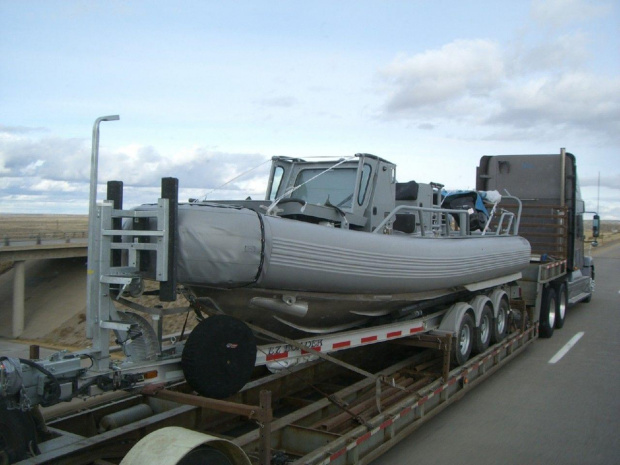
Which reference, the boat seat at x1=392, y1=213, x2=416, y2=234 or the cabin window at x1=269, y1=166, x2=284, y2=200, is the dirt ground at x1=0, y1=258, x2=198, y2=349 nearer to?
the cabin window at x1=269, y1=166, x2=284, y2=200

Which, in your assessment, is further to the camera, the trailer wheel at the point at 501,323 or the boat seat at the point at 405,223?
the trailer wheel at the point at 501,323

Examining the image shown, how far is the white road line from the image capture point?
9.55 m

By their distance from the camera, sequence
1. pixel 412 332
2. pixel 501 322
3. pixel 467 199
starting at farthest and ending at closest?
pixel 467 199, pixel 501 322, pixel 412 332

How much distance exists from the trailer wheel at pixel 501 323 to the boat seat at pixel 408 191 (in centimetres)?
231

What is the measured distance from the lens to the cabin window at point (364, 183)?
682 centimetres

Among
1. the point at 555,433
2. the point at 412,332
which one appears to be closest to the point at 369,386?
the point at 412,332

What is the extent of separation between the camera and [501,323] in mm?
9211

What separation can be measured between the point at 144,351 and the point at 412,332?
11.5ft

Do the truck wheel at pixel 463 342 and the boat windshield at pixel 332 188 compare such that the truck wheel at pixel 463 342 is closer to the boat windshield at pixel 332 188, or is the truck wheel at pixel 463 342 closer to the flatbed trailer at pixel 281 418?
the flatbed trailer at pixel 281 418

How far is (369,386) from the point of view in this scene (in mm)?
6430

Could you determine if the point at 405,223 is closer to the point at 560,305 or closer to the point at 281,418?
the point at 281,418

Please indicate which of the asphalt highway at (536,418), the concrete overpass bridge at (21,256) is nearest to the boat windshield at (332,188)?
the asphalt highway at (536,418)

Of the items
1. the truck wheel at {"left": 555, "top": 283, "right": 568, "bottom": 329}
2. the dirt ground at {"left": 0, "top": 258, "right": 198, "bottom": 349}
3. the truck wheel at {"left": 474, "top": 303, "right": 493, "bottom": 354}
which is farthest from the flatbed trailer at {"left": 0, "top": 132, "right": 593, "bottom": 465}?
the dirt ground at {"left": 0, "top": 258, "right": 198, "bottom": 349}

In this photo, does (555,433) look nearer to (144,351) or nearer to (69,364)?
(144,351)
